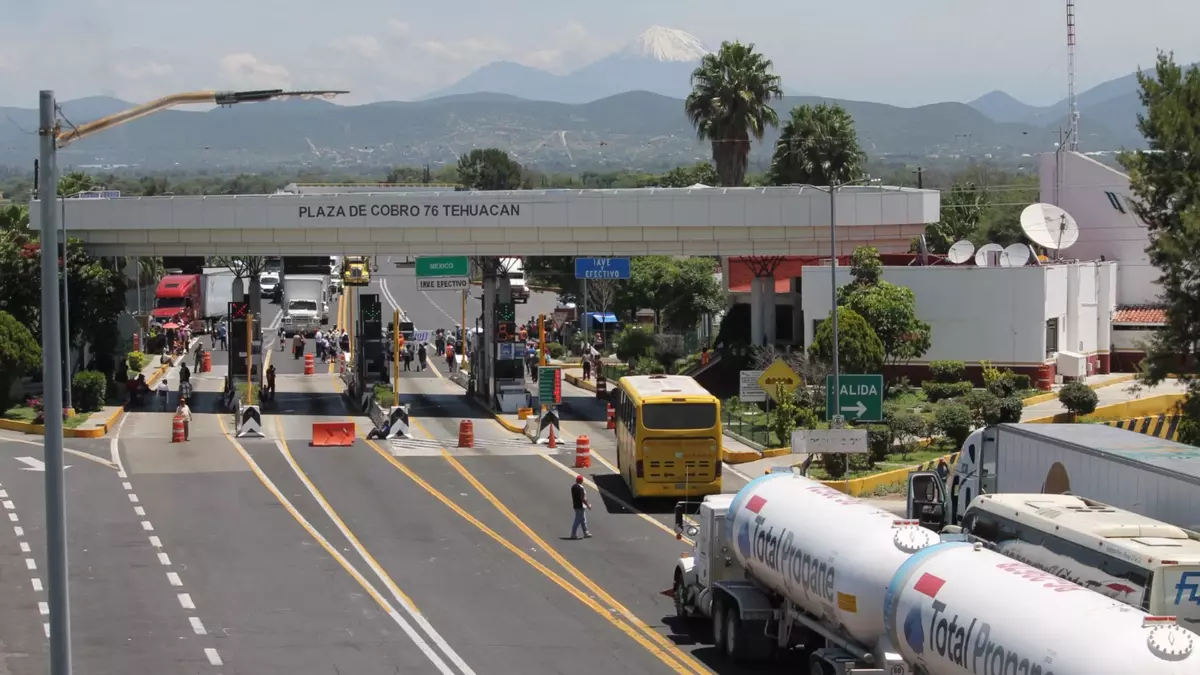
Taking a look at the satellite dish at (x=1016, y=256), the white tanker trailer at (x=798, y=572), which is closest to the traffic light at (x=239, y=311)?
the satellite dish at (x=1016, y=256)

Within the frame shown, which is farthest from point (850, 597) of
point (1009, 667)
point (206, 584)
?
point (206, 584)

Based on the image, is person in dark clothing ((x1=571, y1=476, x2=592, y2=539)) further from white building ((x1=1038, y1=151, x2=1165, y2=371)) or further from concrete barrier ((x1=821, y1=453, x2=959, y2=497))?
white building ((x1=1038, y1=151, x2=1165, y2=371))

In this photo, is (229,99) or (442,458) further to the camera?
(442,458)

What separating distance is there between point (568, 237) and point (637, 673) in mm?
36643

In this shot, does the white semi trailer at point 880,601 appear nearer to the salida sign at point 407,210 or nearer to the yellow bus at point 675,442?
the yellow bus at point 675,442

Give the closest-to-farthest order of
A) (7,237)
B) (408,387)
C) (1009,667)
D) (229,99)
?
(229,99) < (1009,667) < (7,237) < (408,387)

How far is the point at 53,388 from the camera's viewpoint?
12516 mm

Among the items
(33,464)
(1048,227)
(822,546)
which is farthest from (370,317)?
(822,546)

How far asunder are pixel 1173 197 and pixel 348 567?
19669 mm

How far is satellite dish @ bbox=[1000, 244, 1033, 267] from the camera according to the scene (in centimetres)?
5662

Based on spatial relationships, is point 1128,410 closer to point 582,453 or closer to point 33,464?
point 582,453

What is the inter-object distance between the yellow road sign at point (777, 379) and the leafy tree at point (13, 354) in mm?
25465

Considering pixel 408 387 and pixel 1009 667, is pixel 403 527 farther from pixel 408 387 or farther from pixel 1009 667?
pixel 408 387

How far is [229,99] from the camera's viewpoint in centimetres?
1238
